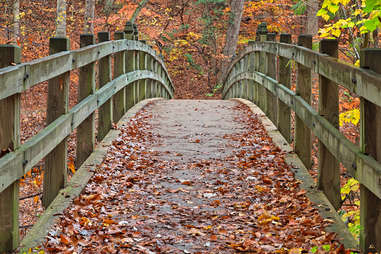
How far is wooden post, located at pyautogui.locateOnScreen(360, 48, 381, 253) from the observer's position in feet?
12.2

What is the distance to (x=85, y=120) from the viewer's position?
6.60 metres

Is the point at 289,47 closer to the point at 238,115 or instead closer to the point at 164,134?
the point at 164,134

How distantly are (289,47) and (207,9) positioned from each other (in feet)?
63.5

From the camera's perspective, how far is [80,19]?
23234 millimetres

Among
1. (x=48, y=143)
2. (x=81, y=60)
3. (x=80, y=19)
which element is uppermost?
(x=80, y=19)

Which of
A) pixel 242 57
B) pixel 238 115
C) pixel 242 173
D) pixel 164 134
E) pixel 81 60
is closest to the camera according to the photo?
pixel 81 60

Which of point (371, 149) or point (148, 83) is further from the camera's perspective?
point (148, 83)

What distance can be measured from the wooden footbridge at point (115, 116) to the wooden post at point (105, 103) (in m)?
0.01

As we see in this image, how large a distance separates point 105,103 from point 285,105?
2624mm

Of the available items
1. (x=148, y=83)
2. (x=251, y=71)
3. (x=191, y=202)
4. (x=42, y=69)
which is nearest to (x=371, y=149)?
(x=191, y=202)

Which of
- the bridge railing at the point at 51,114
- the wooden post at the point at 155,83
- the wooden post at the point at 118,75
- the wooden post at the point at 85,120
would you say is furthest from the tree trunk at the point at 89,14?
the wooden post at the point at 85,120

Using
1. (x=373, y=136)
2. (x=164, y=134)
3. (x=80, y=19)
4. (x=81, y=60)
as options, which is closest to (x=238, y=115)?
(x=164, y=134)

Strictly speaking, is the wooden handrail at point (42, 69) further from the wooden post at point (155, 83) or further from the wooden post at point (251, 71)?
the wooden post at point (155, 83)

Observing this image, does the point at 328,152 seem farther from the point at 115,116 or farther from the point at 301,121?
the point at 115,116
